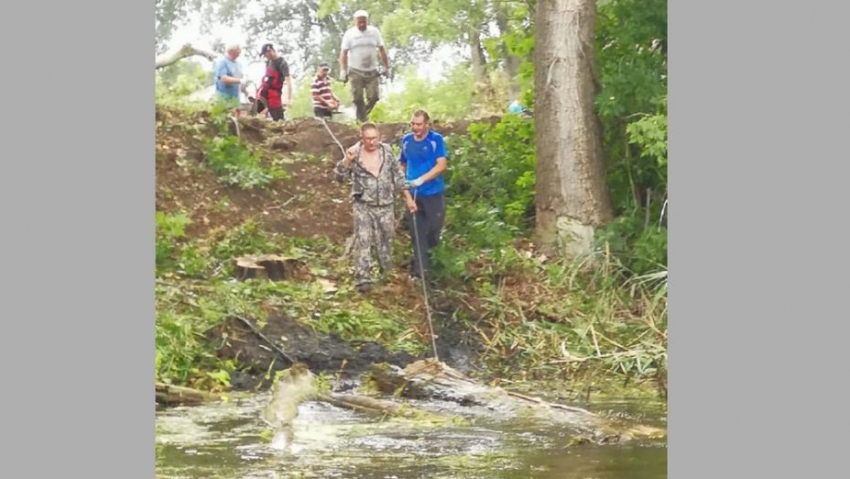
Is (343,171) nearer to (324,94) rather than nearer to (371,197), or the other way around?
(371,197)

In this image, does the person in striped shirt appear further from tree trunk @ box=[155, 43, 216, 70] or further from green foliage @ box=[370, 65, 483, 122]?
tree trunk @ box=[155, 43, 216, 70]

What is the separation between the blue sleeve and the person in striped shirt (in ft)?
2.09

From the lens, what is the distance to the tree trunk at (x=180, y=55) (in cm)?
1003

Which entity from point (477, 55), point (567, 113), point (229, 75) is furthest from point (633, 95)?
point (229, 75)

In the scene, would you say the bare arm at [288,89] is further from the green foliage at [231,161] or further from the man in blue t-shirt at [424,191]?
the man in blue t-shirt at [424,191]

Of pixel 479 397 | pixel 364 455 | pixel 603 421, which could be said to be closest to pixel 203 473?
pixel 364 455

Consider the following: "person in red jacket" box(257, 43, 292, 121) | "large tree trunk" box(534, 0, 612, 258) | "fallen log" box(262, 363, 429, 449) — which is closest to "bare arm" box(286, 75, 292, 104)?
"person in red jacket" box(257, 43, 292, 121)

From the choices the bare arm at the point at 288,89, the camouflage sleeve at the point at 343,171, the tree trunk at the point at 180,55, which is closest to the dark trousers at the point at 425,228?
the camouflage sleeve at the point at 343,171

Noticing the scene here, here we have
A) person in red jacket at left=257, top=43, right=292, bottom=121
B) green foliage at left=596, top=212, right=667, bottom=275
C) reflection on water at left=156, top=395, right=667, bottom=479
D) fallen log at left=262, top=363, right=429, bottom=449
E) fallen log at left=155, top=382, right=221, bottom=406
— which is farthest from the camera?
person in red jacket at left=257, top=43, right=292, bottom=121

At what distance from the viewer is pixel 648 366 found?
32.9 feet

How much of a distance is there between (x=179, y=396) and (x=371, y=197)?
1597 mm

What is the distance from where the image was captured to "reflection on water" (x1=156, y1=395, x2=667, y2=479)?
30.7 ft

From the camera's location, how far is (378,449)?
9477mm

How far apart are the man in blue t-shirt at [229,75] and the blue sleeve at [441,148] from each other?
1.20 m
